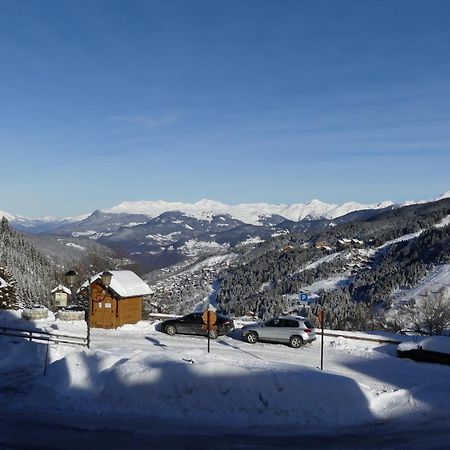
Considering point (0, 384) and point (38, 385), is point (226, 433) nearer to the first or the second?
point (38, 385)

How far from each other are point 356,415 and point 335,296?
151 metres

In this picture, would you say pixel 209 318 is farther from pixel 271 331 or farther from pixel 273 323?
pixel 273 323

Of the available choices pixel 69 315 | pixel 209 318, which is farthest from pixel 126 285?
pixel 209 318

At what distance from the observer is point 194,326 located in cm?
2898

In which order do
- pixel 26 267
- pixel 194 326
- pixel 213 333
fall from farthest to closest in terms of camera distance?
pixel 26 267, pixel 194 326, pixel 213 333

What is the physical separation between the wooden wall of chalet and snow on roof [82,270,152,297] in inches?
15.8

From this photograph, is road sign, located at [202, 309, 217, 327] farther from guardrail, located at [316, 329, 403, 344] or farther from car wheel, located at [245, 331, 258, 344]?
guardrail, located at [316, 329, 403, 344]

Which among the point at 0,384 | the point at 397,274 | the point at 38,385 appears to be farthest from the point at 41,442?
the point at 397,274

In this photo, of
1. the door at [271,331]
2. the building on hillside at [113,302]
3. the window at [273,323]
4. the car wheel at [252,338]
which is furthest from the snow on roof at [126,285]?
the window at [273,323]

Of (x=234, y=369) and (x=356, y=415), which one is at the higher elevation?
(x=234, y=369)

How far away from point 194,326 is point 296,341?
6094 mm

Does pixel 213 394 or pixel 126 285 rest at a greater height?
pixel 126 285

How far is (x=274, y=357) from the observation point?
77.2 feet

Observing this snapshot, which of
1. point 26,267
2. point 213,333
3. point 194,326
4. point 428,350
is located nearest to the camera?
point 428,350
